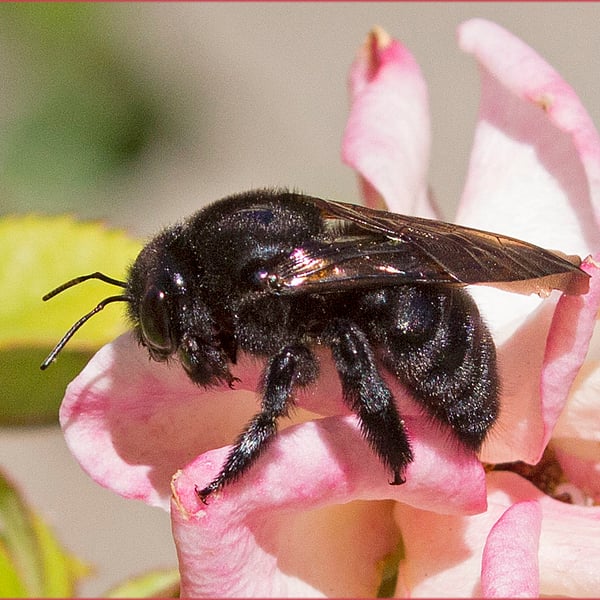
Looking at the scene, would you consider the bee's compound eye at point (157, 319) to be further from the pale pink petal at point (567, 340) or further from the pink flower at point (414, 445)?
the pale pink petal at point (567, 340)

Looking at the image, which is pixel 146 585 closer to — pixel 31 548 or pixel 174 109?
pixel 31 548

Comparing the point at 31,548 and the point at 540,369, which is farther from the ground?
the point at 540,369

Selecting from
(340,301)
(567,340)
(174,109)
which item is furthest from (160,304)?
(174,109)

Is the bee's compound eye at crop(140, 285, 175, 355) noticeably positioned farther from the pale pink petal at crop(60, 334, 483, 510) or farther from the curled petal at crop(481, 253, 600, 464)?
the curled petal at crop(481, 253, 600, 464)

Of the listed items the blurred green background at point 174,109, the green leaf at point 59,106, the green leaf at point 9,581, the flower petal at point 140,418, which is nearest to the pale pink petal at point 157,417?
the flower petal at point 140,418

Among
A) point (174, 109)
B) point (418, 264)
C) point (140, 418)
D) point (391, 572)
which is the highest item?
point (418, 264)

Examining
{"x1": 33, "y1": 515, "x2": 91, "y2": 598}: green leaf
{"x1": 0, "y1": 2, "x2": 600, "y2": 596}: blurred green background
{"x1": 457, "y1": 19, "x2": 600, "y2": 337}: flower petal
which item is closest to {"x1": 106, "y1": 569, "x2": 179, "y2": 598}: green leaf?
{"x1": 33, "y1": 515, "x2": 91, "y2": 598}: green leaf

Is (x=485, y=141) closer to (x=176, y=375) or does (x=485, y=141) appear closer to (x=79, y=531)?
→ (x=176, y=375)
